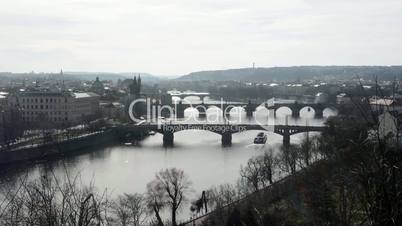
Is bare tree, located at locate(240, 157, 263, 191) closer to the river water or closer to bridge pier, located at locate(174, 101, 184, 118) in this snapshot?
the river water

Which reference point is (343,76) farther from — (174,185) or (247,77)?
(174,185)

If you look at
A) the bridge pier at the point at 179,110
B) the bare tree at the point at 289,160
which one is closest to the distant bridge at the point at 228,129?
the bare tree at the point at 289,160

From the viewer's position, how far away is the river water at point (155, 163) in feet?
27.7

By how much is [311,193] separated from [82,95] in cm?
1421

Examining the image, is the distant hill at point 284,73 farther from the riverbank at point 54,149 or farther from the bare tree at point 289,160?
the bare tree at point 289,160

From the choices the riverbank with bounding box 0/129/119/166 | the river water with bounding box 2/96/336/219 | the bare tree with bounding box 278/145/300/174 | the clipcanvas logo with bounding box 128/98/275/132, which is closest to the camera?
the bare tree with bounding box 278/145/300/174

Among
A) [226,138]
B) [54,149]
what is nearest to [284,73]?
[226,138]

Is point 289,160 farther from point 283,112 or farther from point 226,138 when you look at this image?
point 283,112

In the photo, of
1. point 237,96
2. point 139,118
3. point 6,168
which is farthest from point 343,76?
point 6,168

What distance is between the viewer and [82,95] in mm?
18484

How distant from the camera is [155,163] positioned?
34.3 feet

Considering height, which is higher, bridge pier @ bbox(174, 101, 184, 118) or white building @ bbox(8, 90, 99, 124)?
white building @ bbox(8, 90, 99, 124)

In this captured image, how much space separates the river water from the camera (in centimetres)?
845

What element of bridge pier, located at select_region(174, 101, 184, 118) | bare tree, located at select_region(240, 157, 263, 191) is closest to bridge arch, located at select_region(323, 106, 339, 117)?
bridge pier, located at select_region(174, 101, 184, 118)
